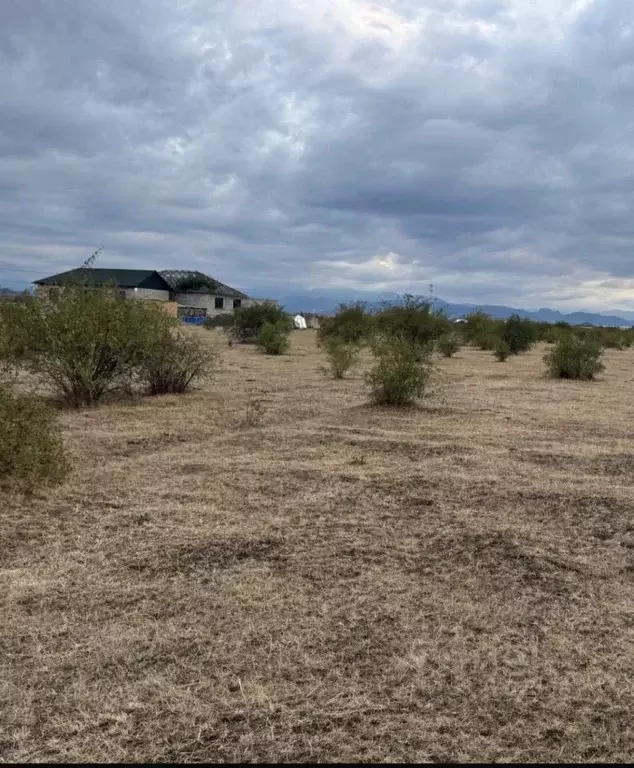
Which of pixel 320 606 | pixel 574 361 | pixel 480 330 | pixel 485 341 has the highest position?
pixel 480 330

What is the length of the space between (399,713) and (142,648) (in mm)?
1492

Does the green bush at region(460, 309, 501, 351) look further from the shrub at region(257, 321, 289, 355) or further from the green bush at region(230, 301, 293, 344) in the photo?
the shrub at region(257, 321, 289, 355)

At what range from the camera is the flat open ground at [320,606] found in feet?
11.1

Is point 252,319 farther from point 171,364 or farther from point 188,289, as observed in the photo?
point 188,289

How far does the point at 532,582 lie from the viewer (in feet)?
17.3

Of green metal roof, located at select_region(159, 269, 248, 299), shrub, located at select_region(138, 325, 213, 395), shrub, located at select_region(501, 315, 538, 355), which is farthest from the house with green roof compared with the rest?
shrub, located at select_region(138, 325, 213, 395)

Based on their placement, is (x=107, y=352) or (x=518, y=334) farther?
(x=518, y=334)

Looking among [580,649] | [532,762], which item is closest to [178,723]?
[532,762]

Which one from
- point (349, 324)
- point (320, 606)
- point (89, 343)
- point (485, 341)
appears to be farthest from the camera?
point (485, 341)

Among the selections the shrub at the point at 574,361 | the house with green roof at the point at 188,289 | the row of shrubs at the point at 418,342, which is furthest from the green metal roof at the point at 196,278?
the shrub at the point at 574,361

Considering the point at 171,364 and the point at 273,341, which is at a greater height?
the point at 273,341

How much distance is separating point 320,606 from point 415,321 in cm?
2598

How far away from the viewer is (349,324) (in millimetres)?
34688

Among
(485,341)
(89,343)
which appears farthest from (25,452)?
(485,341)
